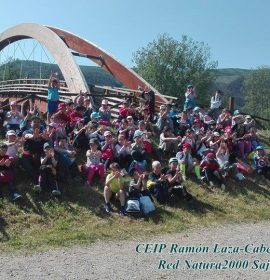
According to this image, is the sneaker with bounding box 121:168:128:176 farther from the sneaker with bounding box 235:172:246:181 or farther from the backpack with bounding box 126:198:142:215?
the sneaker with bounding box 235:172:246:181

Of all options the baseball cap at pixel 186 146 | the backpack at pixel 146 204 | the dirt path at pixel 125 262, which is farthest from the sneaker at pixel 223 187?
the dirt path at pixel 125 262

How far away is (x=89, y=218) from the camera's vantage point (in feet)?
29.9

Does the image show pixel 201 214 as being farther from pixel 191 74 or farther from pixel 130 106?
pixel 191 74

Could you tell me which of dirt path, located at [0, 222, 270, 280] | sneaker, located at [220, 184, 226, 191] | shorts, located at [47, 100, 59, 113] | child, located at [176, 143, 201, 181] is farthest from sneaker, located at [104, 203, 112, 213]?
shorts, located at [47, 100, 59, 113]

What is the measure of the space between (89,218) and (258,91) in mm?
71805

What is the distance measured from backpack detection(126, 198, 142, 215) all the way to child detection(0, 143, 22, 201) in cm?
213

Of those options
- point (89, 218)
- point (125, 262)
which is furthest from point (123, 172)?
point (125, 262)

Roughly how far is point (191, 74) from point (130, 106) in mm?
36925

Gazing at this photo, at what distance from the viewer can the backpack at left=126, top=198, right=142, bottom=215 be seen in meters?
9.31

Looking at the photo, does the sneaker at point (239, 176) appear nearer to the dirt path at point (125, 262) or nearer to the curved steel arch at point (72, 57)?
the dirt path at point (125, 262)

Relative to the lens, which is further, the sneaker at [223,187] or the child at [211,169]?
the child at [211,169]

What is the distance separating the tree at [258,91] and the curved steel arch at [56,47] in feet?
180

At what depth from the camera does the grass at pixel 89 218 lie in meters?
8.12

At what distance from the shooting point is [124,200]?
948cm
